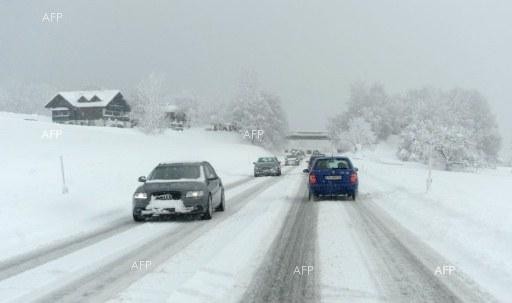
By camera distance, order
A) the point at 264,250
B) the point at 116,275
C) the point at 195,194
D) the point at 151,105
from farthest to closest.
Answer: the point at 151,105
the point at 195,194
the point at 264,250
the point at 116,275

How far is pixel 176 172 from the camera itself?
1633 centimetres

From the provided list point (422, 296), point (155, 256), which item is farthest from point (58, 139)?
point (422, 296)

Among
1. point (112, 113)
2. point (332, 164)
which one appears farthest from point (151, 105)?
point (332, 164)

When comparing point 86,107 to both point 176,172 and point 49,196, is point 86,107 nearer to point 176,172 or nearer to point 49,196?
point 49,196

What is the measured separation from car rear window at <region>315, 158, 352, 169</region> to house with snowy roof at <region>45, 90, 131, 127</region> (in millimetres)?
101666

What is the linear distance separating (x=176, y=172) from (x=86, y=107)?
110 metres

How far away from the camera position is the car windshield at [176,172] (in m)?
16.1

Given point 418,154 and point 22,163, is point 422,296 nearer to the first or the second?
point 22,163

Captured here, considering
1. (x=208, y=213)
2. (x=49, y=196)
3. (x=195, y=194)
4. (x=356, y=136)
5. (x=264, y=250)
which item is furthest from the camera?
(x=356, y=136)

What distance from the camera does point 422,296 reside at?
21.6 feet

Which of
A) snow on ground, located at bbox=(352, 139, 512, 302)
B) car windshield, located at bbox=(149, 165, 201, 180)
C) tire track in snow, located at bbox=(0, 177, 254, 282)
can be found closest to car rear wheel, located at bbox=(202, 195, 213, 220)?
car windshield, located at bbox=(149, 165, 201, 180)

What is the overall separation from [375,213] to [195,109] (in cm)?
15552

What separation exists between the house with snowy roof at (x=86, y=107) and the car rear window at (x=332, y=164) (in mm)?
101666

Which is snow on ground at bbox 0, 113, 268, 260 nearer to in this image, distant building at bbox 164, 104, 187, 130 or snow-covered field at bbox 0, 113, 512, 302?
snow-covered field at bbox 0, 113, 512, 302
